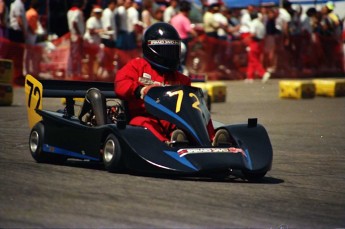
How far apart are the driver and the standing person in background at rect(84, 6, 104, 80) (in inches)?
446

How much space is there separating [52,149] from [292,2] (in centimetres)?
1999

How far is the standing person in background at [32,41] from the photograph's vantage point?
2016cm

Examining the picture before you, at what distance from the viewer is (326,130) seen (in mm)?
14508

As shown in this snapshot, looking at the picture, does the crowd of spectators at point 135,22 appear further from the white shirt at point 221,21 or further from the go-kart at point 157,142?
the go-kart at point 157,142

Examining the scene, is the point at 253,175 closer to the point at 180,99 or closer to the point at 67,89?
the point at 180,99

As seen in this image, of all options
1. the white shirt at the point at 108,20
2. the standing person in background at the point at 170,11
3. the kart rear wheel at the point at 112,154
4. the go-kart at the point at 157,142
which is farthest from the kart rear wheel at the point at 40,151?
the standing person in background at the point at 170,11

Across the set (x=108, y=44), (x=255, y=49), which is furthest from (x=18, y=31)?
(x=255, y=49)

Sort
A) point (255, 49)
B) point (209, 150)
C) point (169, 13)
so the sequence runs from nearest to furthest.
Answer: point (209, 150), point (169, 13), point (255, 49)

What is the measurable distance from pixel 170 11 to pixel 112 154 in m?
13.6

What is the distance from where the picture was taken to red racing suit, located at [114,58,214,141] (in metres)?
9.19

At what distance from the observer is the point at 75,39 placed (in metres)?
21.0

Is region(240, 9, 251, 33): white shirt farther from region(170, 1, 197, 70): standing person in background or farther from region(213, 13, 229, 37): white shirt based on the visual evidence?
region(170, 1, 197, 70): standing person in background

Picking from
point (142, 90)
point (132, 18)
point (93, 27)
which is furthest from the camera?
point (132, 18)

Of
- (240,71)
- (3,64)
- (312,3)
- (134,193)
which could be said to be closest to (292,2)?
(312,3)
